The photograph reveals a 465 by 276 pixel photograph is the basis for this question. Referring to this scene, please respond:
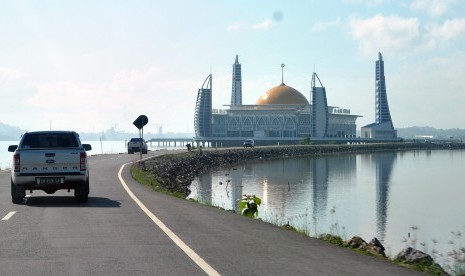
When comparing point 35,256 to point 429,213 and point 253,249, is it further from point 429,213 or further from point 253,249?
point 429,213

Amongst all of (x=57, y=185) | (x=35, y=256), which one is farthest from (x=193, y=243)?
(x=57, y=185)

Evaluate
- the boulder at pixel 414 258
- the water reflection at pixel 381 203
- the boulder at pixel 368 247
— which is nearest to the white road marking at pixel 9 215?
the boulder at pixel 368 247

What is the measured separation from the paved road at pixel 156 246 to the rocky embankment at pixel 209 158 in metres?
20.4

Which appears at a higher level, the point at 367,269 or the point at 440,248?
the point at 367,269

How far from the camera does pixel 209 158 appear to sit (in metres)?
85.2

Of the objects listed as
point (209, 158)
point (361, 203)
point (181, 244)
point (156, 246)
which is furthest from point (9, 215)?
point (209, 158)

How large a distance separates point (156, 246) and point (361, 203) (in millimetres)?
32478

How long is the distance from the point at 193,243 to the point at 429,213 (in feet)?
92.6

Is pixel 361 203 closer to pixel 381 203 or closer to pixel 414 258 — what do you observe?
pixel 381 203

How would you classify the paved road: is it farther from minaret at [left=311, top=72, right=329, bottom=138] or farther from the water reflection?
minaret at [left=311, top=72, right=329, bottom=138]

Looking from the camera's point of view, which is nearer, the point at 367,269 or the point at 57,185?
the point at 367,269

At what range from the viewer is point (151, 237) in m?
12.4

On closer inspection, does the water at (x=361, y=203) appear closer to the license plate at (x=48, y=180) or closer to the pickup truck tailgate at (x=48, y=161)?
the pickup truck tailgate at (x=48, y=161)

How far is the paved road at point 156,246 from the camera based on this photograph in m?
9.16
